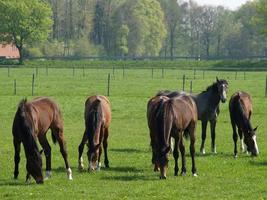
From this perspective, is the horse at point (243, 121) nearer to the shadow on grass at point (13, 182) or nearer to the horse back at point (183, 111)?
the horse back at point (183, 111)

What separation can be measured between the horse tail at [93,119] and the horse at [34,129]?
0.65m

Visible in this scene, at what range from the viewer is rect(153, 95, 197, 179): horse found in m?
12.6

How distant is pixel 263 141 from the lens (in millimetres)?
19672

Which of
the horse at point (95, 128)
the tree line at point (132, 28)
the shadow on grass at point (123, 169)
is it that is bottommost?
the shadow on grass at point (123, 169)

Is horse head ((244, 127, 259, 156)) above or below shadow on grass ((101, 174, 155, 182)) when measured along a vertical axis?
above

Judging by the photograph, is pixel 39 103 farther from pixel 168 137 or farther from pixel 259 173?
pixel 259 173

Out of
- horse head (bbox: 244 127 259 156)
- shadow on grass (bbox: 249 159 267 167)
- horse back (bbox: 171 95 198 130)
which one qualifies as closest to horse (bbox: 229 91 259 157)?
horse head (bbox: 244 127 259 156)

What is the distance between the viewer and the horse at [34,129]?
11797 mm

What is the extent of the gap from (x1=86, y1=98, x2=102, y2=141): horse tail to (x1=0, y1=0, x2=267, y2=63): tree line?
77.9 metres

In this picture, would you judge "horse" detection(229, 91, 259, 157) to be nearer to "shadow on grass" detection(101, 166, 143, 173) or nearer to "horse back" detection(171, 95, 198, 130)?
"horse back" detection(171, 95, 198, 130)

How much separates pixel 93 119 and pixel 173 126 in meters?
1.81

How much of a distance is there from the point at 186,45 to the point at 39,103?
10883 cm

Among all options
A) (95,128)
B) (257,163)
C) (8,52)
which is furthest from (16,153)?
(8,52)

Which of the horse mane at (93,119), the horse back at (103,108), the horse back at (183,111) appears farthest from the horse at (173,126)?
the horse back at (103,108)
